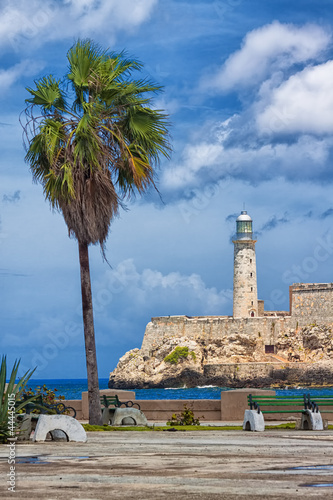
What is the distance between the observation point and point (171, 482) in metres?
7.96

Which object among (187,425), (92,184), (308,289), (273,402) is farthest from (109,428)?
(308,289)

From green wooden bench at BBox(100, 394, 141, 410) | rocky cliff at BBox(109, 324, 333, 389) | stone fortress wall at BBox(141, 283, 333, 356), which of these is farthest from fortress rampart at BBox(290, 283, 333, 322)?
green wooden bench at BBox(100, 394, 141, 410)

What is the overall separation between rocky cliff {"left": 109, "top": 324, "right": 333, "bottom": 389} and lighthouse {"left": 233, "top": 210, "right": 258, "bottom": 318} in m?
4.22

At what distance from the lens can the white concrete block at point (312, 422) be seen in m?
16.1

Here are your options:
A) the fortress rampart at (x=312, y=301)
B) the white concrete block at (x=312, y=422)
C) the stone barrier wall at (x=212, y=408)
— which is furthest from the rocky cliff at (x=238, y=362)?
the white concrete block at (x=312, y=422)

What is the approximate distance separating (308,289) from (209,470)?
9494 centimetres

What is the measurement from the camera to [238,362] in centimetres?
10581

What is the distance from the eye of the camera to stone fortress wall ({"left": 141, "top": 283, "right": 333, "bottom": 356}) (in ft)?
334

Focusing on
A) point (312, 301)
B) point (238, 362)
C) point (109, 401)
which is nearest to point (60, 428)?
point (109, 401)

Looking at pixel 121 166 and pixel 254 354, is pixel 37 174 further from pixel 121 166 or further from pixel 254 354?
pixel 254 354

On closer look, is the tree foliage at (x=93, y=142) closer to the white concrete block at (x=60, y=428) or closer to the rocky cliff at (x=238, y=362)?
the white concrete block at (x=60, y=428)

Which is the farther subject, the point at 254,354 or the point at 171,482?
the point at 254,354

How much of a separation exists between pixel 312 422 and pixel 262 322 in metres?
88.3

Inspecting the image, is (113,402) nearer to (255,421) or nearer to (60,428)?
(255,421)
